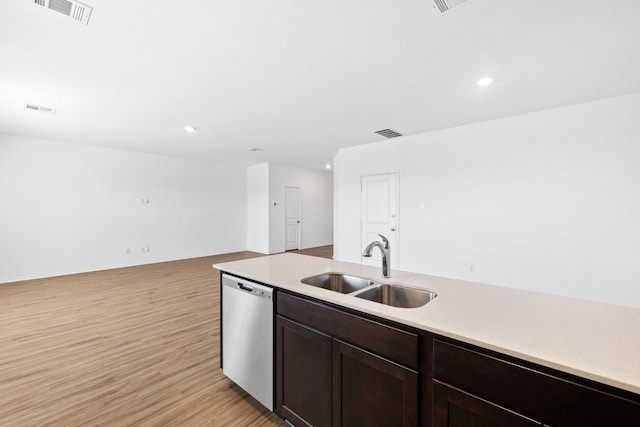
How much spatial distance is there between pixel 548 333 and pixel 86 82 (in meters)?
4.12

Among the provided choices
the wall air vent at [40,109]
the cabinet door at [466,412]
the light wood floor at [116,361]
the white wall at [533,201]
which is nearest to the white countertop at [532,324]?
the cabinet door at [466,412]

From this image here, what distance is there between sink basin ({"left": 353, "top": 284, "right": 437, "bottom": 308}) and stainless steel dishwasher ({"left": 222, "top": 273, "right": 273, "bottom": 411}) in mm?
625

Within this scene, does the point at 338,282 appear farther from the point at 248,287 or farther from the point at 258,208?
the point at 258,208

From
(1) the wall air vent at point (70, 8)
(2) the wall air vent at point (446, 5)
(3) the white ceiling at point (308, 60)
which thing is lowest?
(1) the wall air vent at point (70, 8)

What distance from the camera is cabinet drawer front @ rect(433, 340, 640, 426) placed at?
749 mm

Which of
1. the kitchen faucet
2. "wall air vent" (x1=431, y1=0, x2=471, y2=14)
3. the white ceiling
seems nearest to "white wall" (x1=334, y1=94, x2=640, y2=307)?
the white ceiling

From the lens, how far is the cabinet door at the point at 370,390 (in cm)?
114

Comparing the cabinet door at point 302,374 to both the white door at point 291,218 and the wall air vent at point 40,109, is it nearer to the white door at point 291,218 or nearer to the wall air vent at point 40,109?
the wall air vent at point 40,109

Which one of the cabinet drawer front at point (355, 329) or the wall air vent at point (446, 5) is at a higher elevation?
the wall air vent at point (446, 5)

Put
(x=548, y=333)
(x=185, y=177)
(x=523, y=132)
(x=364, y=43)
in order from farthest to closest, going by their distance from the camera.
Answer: (x=185, y=177)
(x=523, y=132)
(x=364, y=43)
(x=548, y=333)

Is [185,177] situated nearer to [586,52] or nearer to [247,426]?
[247,426]

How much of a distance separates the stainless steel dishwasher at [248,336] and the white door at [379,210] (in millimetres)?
3429

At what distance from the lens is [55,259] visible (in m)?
5.24

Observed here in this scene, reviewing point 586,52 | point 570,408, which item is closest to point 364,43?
point 586,52
